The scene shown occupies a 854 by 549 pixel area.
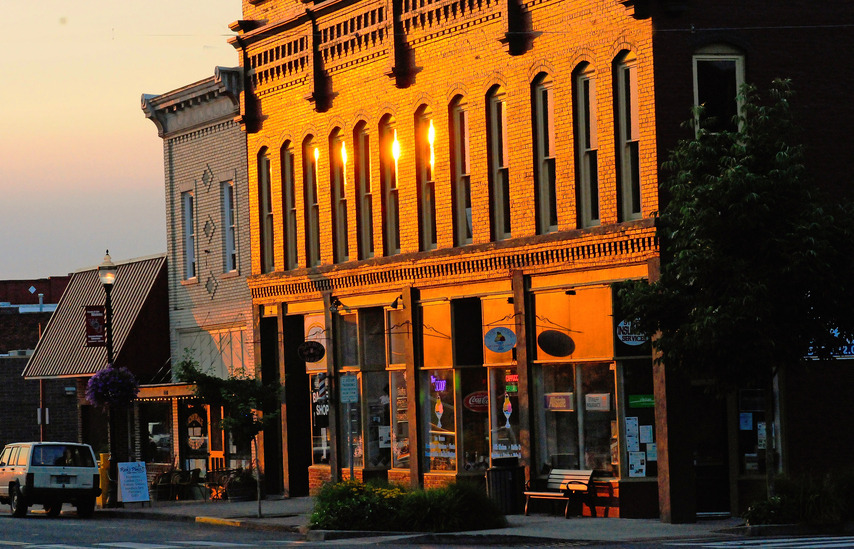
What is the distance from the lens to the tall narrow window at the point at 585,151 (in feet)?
83.8

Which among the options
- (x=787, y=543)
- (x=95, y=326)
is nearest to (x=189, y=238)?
(x=95, y=326)

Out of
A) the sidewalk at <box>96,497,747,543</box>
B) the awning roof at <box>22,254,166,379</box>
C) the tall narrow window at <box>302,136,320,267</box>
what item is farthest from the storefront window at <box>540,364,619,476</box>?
the awning roof at <box>22,254,166,379</box>

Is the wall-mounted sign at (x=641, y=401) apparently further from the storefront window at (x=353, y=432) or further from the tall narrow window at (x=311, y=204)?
the tall narrow window at (x=311, y=204)

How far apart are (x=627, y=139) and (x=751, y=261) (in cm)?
427

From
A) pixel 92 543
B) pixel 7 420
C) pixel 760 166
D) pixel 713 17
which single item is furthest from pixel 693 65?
pixel 7 420

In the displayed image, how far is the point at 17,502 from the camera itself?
31.3m

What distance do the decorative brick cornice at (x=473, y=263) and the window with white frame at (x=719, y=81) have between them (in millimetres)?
2167

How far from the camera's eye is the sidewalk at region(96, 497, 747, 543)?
2170 centimetres

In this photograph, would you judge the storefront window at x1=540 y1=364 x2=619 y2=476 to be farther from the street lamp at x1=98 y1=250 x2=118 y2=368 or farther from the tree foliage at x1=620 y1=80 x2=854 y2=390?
the street lamp at x1=98 y1=250 x2=118 y2=368

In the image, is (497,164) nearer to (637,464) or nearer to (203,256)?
(637,464)

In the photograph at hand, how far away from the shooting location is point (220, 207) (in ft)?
120

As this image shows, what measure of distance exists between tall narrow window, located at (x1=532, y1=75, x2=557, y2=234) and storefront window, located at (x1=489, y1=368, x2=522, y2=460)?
3020mm

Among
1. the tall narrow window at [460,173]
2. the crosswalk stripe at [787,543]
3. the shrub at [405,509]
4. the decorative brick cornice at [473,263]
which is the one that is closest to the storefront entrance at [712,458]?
the decorative brick cornice at [473,263]

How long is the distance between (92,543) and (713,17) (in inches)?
514
